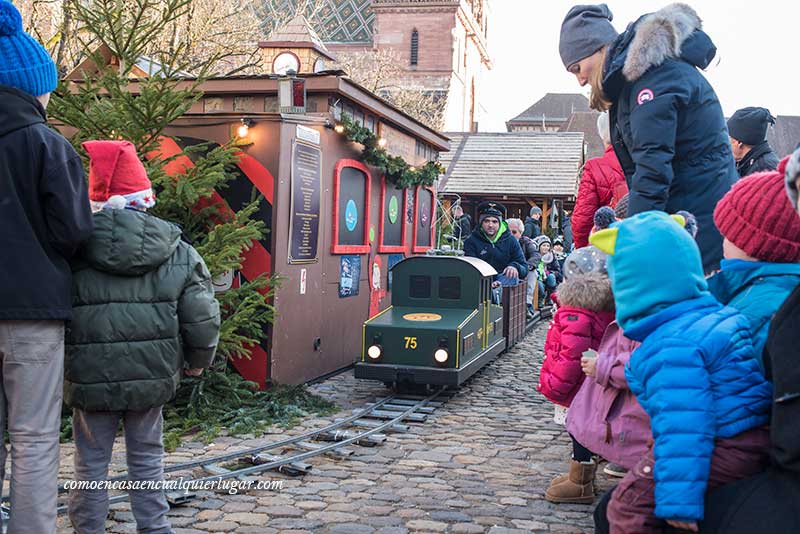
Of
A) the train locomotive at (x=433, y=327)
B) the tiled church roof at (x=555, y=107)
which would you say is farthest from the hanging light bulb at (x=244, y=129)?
the tiled church roof at (x=555, y=107)

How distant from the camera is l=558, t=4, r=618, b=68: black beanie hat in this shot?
4.30 metres

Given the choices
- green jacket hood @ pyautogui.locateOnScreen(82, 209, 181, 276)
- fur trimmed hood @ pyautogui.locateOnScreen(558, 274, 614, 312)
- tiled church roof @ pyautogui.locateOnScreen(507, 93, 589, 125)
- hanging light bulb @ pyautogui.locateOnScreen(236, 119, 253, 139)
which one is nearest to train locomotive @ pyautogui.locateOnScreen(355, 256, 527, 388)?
hanging light bulb @ pyautogui.locateOnScreen(236, 119, 253, 139)

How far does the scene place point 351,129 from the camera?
10.2 m

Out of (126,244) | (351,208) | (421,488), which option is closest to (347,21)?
(351,208)

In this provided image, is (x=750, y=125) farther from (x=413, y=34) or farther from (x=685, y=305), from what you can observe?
(x=413, y=34)

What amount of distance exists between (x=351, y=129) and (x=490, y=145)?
27.3 m

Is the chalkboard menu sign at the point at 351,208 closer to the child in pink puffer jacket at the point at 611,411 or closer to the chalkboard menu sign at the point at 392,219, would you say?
the chalkboard menu sign at the point at 392,219

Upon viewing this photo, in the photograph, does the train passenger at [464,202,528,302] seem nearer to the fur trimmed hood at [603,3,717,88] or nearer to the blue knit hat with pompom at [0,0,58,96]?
the fur trimmed hood at [603,3,717,88]

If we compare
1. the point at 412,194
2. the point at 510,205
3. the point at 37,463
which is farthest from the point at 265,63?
the point at 510,205

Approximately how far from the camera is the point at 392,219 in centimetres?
1270

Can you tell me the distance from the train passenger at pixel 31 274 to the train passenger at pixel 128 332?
0.16 m

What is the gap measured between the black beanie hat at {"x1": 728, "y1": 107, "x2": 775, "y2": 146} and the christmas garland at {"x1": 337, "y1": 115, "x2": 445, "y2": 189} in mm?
5065

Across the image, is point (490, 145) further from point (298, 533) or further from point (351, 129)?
point (298, 533)

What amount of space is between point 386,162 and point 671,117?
25.6ft
